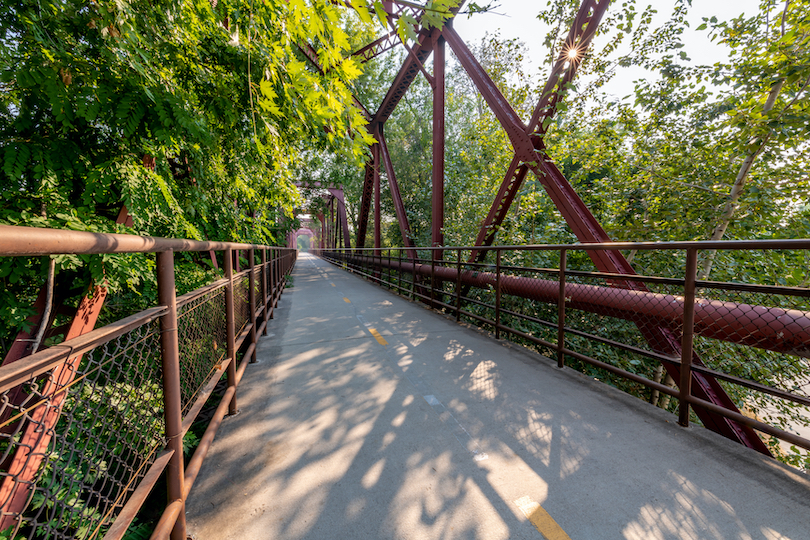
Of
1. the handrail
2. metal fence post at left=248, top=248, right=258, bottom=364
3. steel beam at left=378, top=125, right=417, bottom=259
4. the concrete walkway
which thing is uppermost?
steel beam at left=378, top=125, right=417, bottom=259

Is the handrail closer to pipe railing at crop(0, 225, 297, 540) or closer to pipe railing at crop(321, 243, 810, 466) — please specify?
pipe railing at crop(0, 225, 297, 540)

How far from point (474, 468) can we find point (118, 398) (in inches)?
79.1

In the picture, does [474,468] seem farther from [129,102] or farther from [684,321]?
[129,102]

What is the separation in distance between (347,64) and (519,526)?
3.62 meters

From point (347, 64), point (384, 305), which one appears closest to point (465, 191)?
point (384, 305)

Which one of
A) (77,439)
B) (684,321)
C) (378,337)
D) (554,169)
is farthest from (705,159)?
(77,439)

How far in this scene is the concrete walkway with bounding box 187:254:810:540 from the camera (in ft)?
5.76

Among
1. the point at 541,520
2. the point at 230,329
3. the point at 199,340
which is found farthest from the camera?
the point at 230,329

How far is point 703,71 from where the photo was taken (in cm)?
463

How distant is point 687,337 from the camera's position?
2545 millimetres

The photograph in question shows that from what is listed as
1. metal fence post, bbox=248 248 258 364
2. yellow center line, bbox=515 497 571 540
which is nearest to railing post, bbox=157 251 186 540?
yellow center line, bbox=515 497 571 540

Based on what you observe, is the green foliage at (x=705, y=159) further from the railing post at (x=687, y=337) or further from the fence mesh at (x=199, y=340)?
the fence mesh at (x=199, y=340)

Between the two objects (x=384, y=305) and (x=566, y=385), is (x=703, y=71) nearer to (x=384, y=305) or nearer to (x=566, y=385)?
(x=566, y=385)

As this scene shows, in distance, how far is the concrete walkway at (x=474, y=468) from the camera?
176cm
